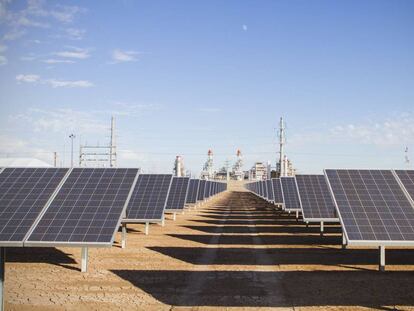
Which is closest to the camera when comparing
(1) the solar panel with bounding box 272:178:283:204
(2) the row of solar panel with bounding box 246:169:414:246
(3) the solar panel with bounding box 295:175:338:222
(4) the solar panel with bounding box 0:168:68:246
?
(4) the solar panel with bounding box 0:168:68:246

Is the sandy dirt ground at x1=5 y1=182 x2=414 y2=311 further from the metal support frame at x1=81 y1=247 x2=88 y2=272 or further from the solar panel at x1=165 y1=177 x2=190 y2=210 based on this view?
the solar panel at x1=165 y1=177 x2=190 y2=210

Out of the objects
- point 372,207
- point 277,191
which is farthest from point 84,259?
point 277,191

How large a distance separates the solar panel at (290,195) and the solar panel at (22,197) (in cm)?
1833

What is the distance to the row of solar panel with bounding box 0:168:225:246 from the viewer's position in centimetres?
1357

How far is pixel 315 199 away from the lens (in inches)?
997

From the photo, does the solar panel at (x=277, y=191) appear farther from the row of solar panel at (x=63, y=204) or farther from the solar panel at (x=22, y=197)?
the solar panel at (x=22, y=197)

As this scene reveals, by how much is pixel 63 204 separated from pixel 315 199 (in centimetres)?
1471

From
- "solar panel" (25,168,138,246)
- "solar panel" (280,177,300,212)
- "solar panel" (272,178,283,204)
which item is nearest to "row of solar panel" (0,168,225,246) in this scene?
"solar panel" (25,168,138,246)

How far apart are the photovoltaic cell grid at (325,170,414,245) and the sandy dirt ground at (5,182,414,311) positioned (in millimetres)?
1400

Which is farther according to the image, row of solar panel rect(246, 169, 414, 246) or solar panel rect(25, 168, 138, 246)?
row of solar panel rect(246, 169, 414, 246)

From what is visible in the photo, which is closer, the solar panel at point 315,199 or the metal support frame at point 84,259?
the metal support frame at point 84,259

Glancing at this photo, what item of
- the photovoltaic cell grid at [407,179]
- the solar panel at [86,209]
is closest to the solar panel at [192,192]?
the solar panel at [86,209]

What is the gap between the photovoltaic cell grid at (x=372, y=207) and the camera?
46.8 ft

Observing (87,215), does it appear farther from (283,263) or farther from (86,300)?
(283,263)
